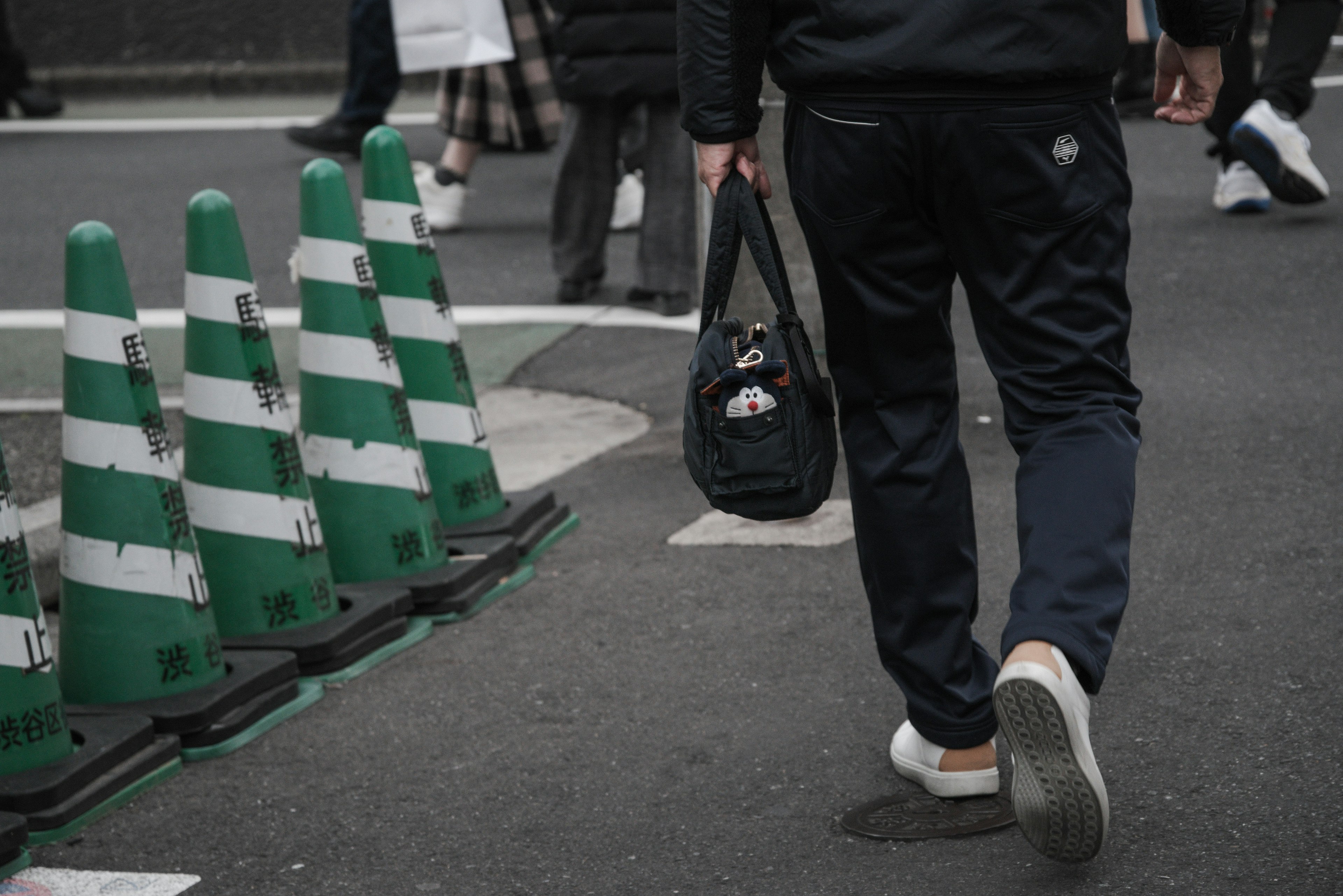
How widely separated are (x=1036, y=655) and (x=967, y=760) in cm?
53

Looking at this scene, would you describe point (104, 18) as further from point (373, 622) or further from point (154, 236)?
point (373, 622)

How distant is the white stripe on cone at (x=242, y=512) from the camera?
3.62 meters

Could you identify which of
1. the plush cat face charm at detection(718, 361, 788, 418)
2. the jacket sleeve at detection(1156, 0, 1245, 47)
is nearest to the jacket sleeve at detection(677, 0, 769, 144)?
the plush cat face charm at detection(718, 361, 788, 418)

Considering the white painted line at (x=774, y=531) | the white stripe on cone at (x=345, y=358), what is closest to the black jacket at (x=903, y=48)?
the white stripe on cone at (x=345, y=358)

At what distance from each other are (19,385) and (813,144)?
4.32 metres

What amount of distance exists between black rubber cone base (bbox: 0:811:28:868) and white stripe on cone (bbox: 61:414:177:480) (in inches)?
28.0

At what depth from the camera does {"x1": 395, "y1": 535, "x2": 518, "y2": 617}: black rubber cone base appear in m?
3.88

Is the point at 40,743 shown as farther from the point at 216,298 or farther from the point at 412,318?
the point at 412,318

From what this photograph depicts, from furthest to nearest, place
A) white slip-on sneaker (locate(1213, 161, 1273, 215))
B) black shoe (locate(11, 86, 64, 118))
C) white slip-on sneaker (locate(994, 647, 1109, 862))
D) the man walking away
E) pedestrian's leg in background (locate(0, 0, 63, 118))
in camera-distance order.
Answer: black shoe (locate(11, 86, 64, 118)) → pedestrian's leg in background (locate(0, 0, 63, 118)) → white slip-on sneaker (locate(1213, 161, 1273, 215)) → the man walking away → white slip-on sneaker (locate(994, 647, 1109, 862))

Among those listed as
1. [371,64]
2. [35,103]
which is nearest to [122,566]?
[371,64]

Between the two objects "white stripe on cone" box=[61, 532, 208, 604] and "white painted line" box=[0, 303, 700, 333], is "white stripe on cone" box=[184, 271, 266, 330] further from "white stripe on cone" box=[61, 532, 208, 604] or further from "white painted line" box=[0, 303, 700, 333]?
"white painted line" box=[0, 303, 700, 333]

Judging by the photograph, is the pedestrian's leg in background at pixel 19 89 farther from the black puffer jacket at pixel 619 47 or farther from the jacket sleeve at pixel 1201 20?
the jacket sleeve at pixel 1201 20

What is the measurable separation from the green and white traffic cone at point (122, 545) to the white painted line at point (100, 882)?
466mm

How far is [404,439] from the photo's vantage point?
3965 millimetres
